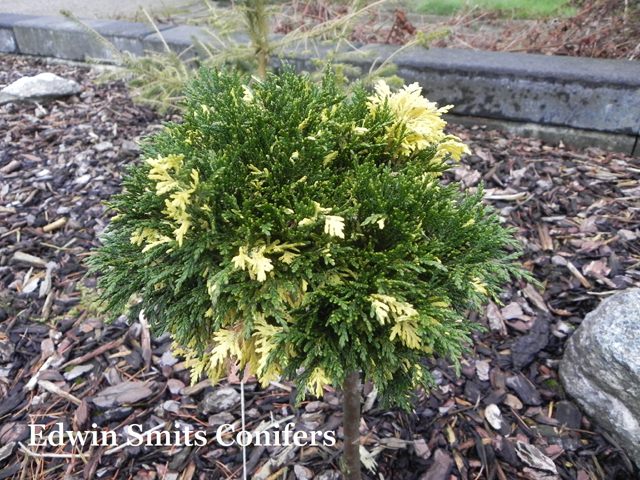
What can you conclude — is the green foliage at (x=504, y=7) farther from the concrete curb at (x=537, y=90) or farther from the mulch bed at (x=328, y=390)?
the mulch bed at (x=328, y=390)

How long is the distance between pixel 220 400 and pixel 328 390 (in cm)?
60

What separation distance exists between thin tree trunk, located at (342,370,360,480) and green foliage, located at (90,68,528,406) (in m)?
0.24

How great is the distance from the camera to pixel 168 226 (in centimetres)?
144

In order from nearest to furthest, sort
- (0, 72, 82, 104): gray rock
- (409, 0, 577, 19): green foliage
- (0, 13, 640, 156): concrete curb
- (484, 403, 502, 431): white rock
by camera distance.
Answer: (484, 403, 502, 431): white rock, (0, 13, 640, 156): concrete curb, (0, 72, 82, 104): gray rock, (409, 0, 577, 19): green foliage

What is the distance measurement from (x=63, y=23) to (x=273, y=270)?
678 centimetres

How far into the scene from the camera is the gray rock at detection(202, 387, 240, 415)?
102 inches

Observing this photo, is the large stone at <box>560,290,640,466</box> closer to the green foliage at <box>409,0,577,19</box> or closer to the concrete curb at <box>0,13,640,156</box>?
the concrete curb at <box>0,13,640,156</box>

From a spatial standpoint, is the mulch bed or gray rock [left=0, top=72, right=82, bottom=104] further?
gray rock [left=0, top=72, right=82, bottom=104]

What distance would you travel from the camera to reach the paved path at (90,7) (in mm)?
8367

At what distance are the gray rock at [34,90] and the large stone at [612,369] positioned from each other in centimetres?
562

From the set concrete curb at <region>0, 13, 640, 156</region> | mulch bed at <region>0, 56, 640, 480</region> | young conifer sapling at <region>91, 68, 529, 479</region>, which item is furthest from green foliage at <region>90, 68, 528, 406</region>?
concrete curb at <region>0, 13, 640, 156</region>

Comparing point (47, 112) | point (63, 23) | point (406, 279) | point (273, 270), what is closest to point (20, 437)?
point (273, 270)

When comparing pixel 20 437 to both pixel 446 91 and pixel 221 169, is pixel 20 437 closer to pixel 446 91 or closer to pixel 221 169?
pixel 221 169

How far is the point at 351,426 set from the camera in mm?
1943
